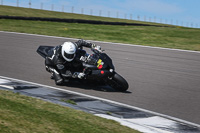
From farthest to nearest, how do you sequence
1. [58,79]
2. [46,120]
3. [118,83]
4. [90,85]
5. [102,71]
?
[90,85], [58,79], [118,83], [102,71], [46,120]

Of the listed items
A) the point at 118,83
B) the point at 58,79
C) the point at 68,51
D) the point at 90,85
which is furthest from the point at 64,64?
the point at 118,83

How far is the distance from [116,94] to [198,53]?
725cm

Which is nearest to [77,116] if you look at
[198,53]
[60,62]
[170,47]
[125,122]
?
[125,122]

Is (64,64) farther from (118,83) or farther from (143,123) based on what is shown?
(143,123)

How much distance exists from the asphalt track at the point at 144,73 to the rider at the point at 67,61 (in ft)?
1.06

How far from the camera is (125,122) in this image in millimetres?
5844

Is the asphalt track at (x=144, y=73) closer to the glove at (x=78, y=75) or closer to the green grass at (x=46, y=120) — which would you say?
the glove at (x=78, y=75)

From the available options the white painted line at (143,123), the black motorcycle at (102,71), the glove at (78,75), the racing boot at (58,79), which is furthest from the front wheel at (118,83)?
the white painted line at (143,123)

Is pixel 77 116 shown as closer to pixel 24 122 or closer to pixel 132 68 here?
pixel 24 122

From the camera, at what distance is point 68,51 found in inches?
332

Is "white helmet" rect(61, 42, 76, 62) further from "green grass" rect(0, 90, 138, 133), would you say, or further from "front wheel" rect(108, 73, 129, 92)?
"green grass" rect(0, 90, 138, 133)

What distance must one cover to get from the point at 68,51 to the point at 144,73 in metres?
3.15

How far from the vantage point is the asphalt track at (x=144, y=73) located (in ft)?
Answer: 25.3

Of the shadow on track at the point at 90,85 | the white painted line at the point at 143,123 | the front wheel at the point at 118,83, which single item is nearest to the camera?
the white painted line at the point at 143,123
